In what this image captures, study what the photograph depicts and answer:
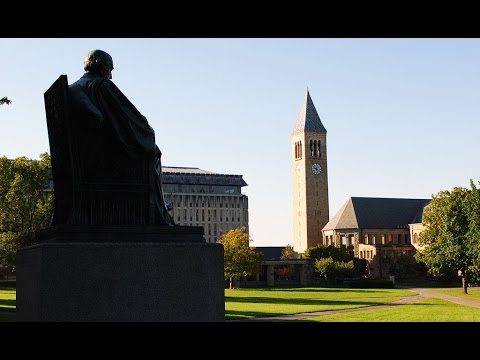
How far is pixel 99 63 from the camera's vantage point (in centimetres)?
1006

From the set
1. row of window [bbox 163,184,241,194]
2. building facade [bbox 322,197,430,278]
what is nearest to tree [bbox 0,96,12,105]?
building facade [bbox 322,197,430,278]

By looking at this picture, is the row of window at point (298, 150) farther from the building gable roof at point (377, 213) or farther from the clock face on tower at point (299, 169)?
the building gable roof at point (377, 213)

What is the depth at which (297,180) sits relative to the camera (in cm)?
14238

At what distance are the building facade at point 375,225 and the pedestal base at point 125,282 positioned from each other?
114m

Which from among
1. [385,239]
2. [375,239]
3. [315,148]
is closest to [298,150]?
[315,148]

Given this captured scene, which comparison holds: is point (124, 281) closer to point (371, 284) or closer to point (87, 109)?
point (87, 109)

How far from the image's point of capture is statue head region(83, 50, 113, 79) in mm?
10055

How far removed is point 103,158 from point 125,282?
5.91ft

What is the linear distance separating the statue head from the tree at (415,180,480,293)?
2097 inches

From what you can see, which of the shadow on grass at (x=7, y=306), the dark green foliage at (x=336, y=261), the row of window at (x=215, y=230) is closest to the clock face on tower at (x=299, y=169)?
the row of window at (x=215, y=230)

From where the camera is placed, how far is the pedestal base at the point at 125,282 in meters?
8.55

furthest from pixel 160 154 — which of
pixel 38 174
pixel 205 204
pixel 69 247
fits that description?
pixel 205 204

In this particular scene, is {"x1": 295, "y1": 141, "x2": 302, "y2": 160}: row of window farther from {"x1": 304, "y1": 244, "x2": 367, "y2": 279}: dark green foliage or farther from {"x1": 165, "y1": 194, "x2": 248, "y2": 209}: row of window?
{"x1": 304, "y1": 244, "x2": 367, "y2": 279}: dark green foliage
